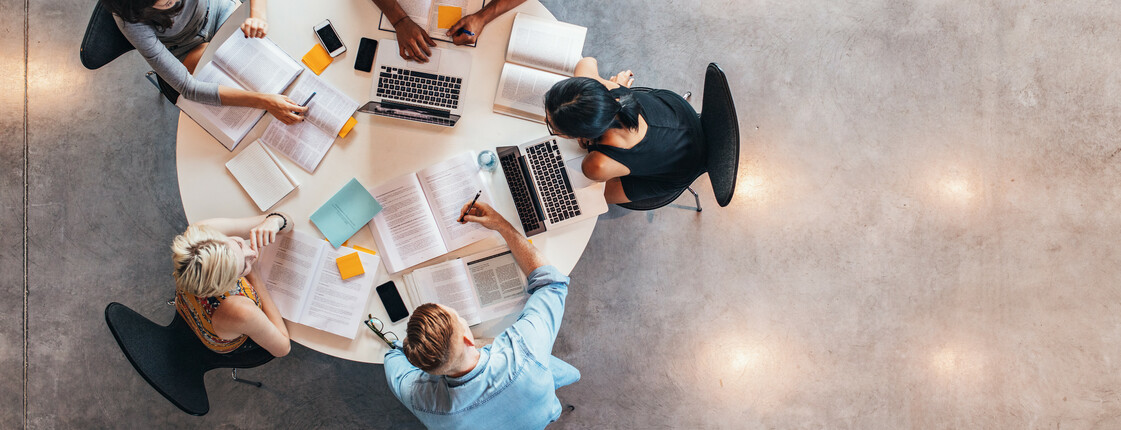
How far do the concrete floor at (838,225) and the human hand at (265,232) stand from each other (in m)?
1.12

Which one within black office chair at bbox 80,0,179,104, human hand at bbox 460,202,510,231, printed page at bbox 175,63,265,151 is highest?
black office chair at bbox 80,0,179,104

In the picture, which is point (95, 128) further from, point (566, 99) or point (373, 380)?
point (566, 99)

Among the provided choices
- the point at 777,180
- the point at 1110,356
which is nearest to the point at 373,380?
the point at 777,180

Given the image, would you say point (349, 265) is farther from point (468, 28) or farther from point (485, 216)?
point (468, 28)

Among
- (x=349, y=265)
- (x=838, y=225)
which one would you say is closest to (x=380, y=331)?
(x=349, y=265)

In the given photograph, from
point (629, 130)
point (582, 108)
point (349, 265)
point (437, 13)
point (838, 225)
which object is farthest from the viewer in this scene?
point (838, 225)

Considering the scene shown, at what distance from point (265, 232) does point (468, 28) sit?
962 mm

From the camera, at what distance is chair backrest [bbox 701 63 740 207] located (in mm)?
1781

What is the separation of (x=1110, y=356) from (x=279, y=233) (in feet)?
12.8

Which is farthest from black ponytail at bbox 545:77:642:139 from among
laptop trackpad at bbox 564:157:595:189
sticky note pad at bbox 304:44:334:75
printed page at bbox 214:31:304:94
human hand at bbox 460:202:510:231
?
printed page at bbox 214:31:304:94

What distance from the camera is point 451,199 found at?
1.98m

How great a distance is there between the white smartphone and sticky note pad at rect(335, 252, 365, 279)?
0.71 meters

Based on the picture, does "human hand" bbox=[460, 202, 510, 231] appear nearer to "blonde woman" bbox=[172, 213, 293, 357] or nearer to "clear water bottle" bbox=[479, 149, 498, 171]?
"clear water bottle" bbox=[479, 149, 498, 171]

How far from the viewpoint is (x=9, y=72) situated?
2.79m
